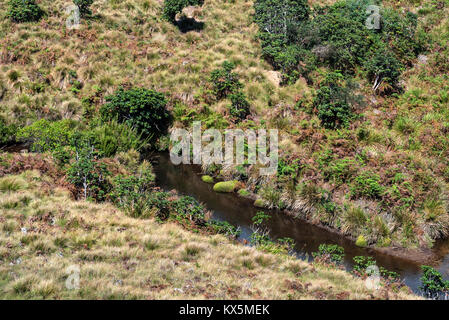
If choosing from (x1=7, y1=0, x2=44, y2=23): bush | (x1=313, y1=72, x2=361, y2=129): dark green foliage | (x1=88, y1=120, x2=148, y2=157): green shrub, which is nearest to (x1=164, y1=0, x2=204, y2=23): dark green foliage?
(x1=7, y1=0, x2=44, y2=23): bush

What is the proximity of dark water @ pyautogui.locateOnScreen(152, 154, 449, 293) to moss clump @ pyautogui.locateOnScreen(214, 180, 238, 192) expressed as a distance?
0.87 ft

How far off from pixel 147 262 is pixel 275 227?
286 inches

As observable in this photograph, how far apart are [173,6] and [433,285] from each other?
23.9 metres

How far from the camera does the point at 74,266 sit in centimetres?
895

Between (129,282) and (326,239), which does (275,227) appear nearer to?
(326,239)

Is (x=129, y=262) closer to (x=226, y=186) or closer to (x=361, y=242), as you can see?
(x=361, y=242)

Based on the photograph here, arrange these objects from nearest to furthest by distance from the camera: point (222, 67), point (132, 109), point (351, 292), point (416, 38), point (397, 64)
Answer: point (351, 292) < point (132, 109) < point (397, 64) < point (222, 67) < point (416, 38)

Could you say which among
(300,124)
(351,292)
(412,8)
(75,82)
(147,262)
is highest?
(412,8)

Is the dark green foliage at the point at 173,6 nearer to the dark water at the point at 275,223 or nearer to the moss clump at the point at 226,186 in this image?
the dark water at the point at 275,223

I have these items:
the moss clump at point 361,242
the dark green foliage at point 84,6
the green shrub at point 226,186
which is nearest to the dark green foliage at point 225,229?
the green shrub at point 226,186

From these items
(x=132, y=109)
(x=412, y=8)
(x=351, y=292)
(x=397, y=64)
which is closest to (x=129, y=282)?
(x=351, y=292)

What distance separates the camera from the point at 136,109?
2052 centimetres

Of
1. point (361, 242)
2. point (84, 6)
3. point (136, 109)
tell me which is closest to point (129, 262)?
point (361, 242)

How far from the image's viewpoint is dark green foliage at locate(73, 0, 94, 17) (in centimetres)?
2752
